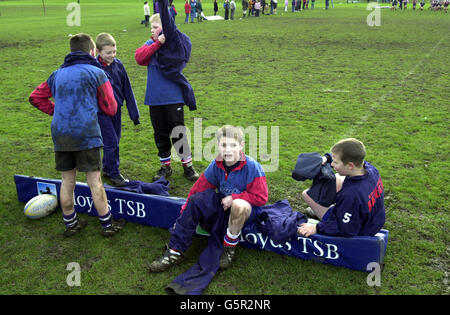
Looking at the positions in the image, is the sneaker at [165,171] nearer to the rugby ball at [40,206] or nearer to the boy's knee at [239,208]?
the rugby ball at [40,206]

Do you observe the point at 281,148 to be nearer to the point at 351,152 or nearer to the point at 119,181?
the point at 119,181

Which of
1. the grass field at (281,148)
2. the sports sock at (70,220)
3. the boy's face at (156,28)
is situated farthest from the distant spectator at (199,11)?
the sports sock at (70,220)

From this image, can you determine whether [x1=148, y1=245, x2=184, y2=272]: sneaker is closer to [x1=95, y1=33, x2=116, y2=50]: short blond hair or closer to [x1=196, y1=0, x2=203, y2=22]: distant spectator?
[x1=95, y1=33, x2=116, y2=50]: short blond hair

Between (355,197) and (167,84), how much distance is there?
114 inches

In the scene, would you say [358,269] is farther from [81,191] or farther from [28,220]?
[28,220]

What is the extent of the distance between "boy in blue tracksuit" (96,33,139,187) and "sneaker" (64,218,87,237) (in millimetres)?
946

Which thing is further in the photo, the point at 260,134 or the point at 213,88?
the point at 213,88

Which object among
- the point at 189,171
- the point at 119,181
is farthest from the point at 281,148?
the point at 119,181

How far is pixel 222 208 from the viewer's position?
3750 millimetres

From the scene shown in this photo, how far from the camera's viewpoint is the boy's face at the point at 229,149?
3.60 meters
